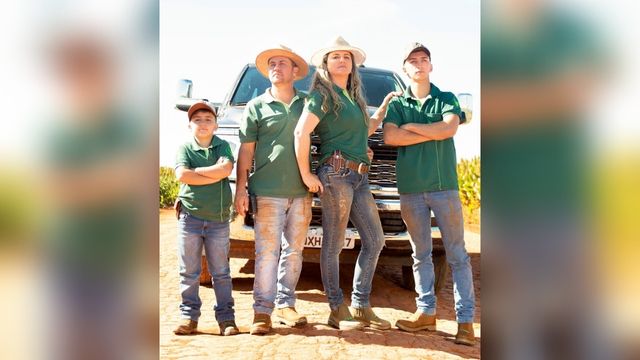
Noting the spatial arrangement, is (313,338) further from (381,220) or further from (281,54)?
(281,54)

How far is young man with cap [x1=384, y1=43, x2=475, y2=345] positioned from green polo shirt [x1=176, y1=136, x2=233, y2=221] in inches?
47.6

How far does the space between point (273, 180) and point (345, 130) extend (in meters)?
0.61

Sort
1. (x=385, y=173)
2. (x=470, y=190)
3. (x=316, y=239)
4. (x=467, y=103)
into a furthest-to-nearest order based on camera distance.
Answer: (x=470, y=190) → (x=385, y=173) → (x=467, y=103) → (x=316, y=239)

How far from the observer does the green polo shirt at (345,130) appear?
377 centimetres

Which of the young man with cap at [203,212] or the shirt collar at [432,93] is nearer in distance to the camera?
the young man with cap at [203,212]

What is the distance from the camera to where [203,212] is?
3.76 metres

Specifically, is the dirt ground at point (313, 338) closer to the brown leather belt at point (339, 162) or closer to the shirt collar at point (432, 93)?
the brown leather belt at point (339, 162)

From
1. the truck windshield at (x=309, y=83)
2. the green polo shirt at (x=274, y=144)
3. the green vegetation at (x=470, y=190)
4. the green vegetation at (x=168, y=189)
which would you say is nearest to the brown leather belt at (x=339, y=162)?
the green polo shirt at (x=274, y=144)

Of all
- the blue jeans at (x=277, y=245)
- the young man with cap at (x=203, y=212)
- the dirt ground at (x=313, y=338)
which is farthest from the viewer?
the blue jeans at (x=277, y=245)

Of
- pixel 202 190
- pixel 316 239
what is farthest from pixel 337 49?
pixel 316 239

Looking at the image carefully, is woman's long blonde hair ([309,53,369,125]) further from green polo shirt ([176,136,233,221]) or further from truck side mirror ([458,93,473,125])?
truck side mirror ([458,93,473,125])
